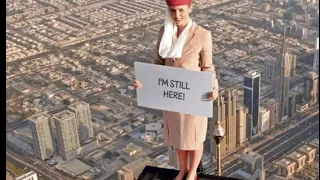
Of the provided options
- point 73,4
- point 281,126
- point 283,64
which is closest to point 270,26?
point 283,64

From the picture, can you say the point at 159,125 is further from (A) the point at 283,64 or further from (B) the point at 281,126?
(A) the point at 283,64

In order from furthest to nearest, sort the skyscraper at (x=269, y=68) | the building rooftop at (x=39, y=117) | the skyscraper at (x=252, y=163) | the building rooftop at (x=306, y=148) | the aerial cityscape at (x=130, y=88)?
the skyscraper at (x=269, y=68) → the building rooftop at (x=306, y=148) → the building rooftop at (x=39, y=117) → the aerial cityscape at (x=130, y=88) → the skyscraper at (x=252, y=163)

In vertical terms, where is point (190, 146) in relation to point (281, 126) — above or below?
above

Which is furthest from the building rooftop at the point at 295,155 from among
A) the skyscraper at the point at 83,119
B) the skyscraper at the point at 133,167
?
the skyscraper at the point at 83,119

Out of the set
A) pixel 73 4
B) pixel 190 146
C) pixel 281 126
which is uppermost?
pixel 190 146

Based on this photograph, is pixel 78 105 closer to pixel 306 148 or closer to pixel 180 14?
pixel 306 148

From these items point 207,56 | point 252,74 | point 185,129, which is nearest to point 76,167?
point 252,74

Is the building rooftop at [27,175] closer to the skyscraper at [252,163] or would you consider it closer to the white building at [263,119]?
A: the skyscraper at [252,163]

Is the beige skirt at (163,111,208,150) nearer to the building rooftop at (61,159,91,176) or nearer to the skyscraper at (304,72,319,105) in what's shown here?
the building rooftop at (61,159,91,176)
